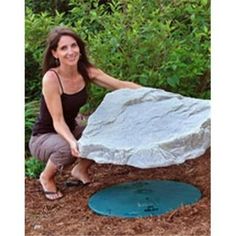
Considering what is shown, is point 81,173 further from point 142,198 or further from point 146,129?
point 146,129

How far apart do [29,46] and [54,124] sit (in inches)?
16.6

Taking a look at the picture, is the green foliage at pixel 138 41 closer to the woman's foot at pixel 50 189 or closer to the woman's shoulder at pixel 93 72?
the woman's shoulder at pixel 93 72

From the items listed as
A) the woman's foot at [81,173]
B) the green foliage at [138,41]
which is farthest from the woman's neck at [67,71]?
the woman's foot at [81,173]

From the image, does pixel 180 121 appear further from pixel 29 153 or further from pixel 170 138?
pixel 29 153

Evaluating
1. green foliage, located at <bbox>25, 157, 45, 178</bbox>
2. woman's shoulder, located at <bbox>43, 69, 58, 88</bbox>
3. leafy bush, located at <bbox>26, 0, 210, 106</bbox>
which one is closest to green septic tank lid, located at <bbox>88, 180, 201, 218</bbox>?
green foliage, located at <bbox>25, 157, 45, 178</bbox>

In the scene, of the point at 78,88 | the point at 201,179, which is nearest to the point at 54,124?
the point at 78,88

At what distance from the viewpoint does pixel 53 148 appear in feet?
9.18

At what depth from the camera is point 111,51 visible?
121 inches

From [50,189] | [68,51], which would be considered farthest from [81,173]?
[68,51]

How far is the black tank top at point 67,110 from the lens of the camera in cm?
283

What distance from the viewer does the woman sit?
9.11 feet

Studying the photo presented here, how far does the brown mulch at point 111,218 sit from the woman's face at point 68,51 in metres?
0.56

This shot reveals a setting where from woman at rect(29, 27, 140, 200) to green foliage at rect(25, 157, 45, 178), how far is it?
82 mm
